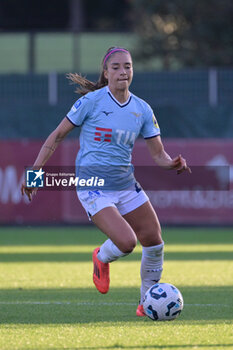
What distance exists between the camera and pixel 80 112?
8.27 meters

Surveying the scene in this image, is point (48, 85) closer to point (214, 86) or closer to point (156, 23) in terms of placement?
point (214, 86)

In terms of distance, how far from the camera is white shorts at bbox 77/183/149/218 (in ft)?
27.3

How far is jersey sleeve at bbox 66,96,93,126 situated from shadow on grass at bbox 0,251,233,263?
6.26 meters

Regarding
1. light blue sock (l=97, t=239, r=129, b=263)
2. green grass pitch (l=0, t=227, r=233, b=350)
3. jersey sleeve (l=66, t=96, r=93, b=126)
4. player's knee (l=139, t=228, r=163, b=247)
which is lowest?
green grass pitch (l=0, t=227, r=233, b=350)

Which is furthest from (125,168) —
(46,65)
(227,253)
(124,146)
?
(46,65)

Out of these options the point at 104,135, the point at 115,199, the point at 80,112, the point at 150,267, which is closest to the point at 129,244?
the point at 115,199

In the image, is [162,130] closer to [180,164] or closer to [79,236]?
[79,236]

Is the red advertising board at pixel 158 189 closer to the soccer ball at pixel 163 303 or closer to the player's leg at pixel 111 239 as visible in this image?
the player's leg at pixel 111 239

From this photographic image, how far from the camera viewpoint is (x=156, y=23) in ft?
111

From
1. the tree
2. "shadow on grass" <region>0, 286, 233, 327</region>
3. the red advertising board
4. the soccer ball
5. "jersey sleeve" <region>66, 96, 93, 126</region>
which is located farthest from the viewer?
the tree

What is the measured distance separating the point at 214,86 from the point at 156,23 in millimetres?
12876

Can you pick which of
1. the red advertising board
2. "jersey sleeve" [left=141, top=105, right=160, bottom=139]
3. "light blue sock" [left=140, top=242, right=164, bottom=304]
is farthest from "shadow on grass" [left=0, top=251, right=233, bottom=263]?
"jersey sleeve" [left=141, top=105, right=160, bottom=139]

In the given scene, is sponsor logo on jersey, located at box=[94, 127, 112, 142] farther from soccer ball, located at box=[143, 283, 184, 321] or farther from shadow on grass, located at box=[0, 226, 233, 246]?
shadow on grass, located at box=[0, 226, 233, 246]

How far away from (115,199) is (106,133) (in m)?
0.59
